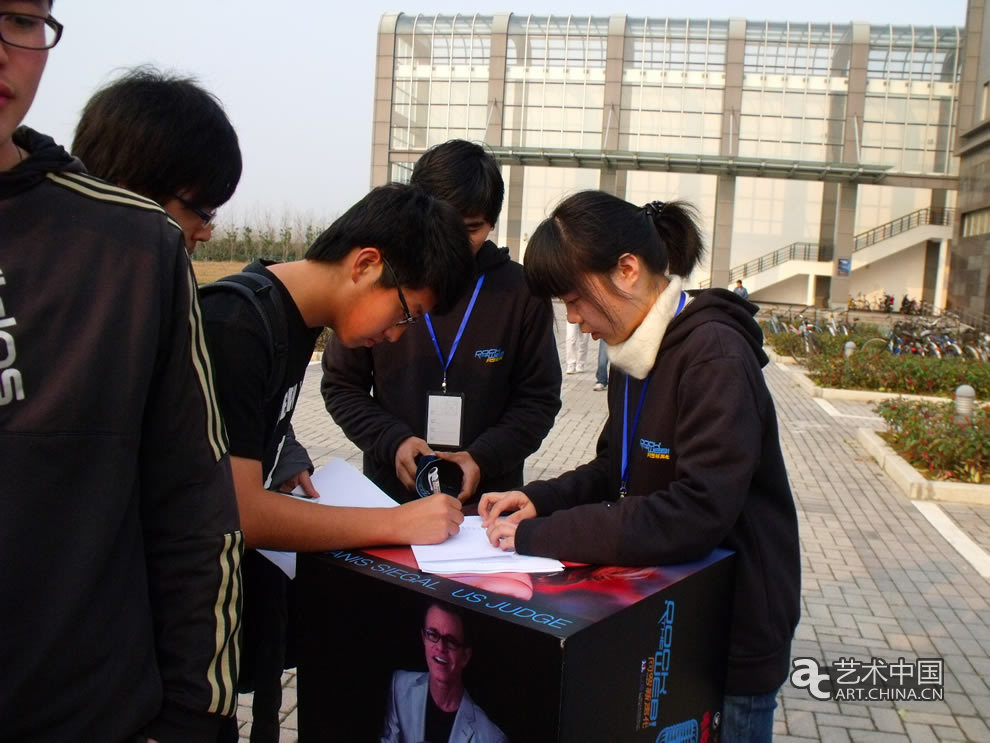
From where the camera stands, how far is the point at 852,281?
36875 mm

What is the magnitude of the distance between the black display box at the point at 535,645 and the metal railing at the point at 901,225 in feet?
123

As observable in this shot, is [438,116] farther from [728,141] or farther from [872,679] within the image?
[872,679]

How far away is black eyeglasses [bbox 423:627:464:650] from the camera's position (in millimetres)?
1312

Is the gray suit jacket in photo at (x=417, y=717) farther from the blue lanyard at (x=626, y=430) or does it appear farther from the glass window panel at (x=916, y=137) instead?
the glass window panel at (x=916, y=137)

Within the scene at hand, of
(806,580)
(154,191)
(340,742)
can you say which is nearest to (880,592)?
(806,580)

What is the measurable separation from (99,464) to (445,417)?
1.66m

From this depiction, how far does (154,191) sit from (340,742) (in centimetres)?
112

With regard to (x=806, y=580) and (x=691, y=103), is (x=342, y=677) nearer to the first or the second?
(x=806, y=580)

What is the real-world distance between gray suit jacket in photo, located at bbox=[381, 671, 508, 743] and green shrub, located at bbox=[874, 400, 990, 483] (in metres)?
7.21

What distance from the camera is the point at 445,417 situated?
270 centimetres

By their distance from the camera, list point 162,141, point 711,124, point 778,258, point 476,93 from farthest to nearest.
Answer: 1. point 778,258
2. point 476,93
3. point 711,124
4. point 162,141

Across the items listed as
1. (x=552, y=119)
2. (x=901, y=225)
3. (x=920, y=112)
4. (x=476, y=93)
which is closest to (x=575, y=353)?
(x=552, y=119)

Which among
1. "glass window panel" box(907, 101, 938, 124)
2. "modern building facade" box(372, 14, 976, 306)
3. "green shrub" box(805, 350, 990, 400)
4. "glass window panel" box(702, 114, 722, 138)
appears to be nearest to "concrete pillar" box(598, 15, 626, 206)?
"modern building facade" box(372, 14, 976, 306)

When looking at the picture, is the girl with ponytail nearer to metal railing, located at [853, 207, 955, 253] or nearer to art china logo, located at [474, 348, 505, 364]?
art china logo, located at [474, 348, 505, 364]
